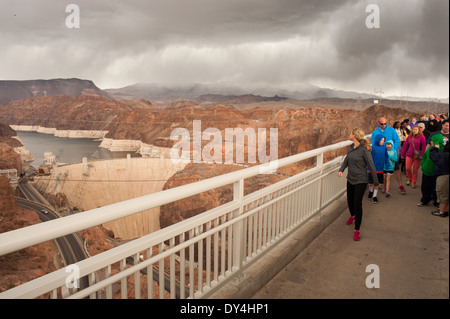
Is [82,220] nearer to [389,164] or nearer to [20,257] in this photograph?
[389,164]

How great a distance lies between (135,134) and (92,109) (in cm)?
1944

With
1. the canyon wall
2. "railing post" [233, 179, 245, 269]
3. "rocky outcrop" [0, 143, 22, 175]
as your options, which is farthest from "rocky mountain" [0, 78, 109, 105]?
"railing post" [233, 179, 245, 269]

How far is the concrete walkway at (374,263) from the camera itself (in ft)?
8.36

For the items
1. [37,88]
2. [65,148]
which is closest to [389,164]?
[65,148]

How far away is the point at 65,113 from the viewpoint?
4067 inches

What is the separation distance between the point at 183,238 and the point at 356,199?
271 centimetres

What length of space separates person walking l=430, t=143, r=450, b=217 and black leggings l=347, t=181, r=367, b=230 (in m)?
1.30

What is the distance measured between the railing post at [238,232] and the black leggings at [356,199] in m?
1.88

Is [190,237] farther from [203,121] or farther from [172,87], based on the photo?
[172,87]

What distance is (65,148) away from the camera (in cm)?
9175

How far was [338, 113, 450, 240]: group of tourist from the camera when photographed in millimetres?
3912
